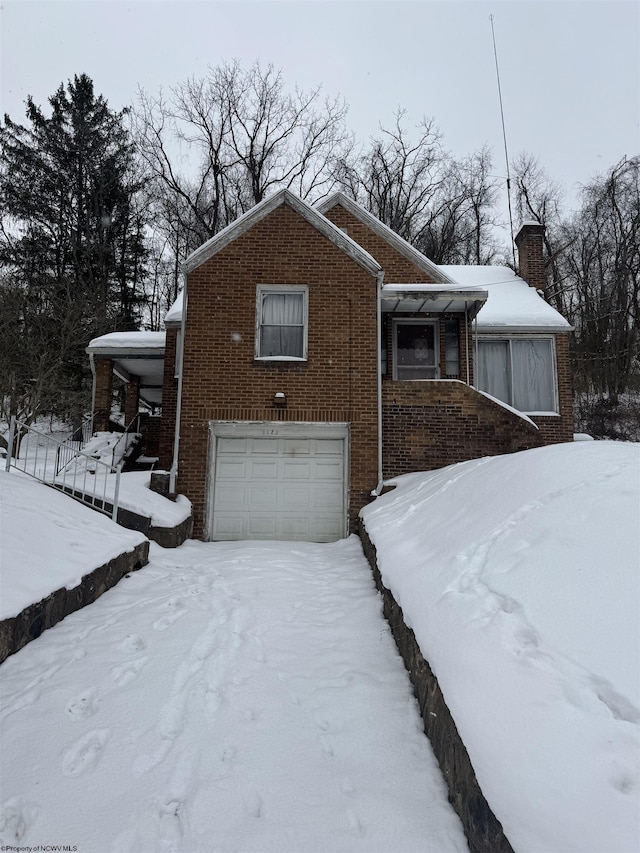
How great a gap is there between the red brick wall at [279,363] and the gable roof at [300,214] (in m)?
0.10

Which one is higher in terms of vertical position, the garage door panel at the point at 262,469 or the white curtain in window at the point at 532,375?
the white curtain in window at the point at 532,375

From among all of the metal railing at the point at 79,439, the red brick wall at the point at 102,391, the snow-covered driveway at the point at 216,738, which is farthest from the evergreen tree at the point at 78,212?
the snow-covered driveway at the point at 216,738

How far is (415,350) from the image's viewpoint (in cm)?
1185

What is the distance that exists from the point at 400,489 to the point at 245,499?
2874mm

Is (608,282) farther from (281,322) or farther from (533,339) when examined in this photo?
(281,322)

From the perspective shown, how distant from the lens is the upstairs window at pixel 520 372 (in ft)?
40.5

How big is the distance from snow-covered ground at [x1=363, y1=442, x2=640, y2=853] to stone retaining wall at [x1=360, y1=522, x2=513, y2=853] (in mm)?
134

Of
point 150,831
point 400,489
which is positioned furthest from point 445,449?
point 150,831

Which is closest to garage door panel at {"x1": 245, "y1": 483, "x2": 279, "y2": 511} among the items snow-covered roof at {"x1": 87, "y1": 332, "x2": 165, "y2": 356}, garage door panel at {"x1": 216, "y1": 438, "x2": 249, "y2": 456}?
garage door panel at {"x1": 216, "y1": 438, "x2": 249, "y2": 456}

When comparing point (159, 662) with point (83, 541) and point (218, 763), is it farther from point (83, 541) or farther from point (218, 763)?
point (83, 541)

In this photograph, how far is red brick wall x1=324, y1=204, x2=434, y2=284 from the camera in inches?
488

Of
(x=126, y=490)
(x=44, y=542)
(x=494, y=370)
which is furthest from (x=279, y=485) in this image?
(x=494, y=370)

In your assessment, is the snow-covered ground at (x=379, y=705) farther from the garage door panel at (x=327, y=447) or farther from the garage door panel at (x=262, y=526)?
the garage door panel at (x=327, y=447)

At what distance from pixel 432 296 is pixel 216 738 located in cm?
924
